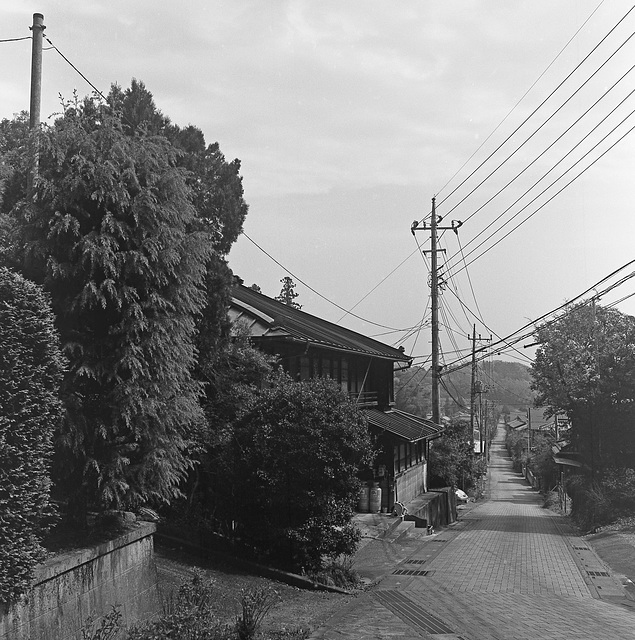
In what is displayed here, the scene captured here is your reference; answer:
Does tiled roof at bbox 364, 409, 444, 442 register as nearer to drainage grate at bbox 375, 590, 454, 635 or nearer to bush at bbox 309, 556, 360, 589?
bush at bbox 309, 556, 360, 589

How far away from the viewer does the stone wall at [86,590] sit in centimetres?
727

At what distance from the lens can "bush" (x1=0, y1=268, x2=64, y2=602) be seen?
6.79 metres

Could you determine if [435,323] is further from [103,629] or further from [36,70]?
[103,629]

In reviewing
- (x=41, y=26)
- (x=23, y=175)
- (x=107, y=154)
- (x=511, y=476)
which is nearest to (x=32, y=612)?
(x=107, y=154)

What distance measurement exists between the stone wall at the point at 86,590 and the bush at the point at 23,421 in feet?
1.34

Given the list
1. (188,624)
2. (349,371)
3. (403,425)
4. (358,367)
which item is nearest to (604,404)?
(403,425)

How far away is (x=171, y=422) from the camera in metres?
9.71

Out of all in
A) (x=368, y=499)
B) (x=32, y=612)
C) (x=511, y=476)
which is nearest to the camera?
(x=32, y=612)

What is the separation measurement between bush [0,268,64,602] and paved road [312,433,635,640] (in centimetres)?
494

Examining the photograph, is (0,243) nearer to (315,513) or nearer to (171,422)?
(171,422)

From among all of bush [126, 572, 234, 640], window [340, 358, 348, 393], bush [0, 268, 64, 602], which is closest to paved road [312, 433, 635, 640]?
bush [126, 572, 234, 640]

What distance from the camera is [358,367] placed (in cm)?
2920

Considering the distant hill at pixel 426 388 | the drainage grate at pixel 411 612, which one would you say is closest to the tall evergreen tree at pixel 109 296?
the drainage grate at pixel 411 612

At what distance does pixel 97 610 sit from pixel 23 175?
6.89 m
